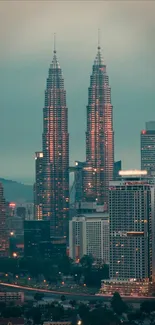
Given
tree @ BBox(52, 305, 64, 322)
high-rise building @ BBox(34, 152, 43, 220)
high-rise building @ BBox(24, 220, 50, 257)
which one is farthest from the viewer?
high-rise building @ BBox(34, 152, 43, 220)

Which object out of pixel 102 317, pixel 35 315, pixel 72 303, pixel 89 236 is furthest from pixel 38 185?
pixel 102 317

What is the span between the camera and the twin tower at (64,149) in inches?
4771

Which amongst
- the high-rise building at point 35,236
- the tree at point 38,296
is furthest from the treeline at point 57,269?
the tree at point 38,296

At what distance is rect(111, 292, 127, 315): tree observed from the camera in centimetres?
8825

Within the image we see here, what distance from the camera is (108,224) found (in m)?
109

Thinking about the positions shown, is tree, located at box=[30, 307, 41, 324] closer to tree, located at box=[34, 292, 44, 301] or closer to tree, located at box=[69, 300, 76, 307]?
tree, located at box=[69, 300, 76, 307]

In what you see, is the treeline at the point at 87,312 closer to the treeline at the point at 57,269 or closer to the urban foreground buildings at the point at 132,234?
the urban foreground buildings at the point at 132,234

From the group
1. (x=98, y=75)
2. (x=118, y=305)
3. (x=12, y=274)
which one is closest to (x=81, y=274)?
(x=12, y=274)

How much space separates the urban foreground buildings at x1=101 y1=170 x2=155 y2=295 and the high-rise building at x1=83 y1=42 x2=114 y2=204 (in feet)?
56.7

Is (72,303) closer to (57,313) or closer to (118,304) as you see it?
(118,304)

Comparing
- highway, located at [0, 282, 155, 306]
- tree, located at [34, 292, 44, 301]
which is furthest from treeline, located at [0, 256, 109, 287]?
tree, located at [34, 292, 44, 301]

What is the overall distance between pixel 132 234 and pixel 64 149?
23575 mm

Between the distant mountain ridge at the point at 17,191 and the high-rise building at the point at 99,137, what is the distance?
17.5ft

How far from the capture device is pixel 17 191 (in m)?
133
